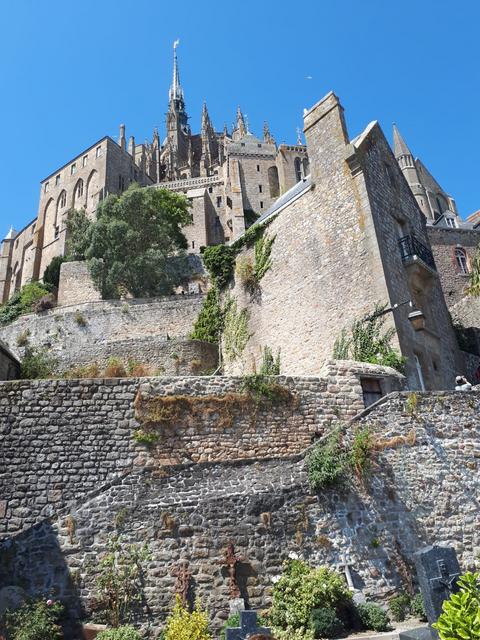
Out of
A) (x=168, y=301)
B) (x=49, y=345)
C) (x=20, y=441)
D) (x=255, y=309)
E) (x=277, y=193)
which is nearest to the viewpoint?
(x=20, y=441)

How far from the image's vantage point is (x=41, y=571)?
25.4ft

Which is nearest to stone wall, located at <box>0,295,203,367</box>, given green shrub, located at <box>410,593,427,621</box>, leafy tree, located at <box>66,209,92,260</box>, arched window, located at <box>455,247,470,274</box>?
leafy tree, located at <box>66,209,92,260</box>

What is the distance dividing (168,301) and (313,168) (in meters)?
10.1

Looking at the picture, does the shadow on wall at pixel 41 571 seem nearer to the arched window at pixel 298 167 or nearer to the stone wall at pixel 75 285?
the stone wall at pixel 75 285

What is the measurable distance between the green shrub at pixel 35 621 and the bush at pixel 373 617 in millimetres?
4320

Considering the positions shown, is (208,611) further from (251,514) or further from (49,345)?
(49,345)

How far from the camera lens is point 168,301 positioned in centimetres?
2462

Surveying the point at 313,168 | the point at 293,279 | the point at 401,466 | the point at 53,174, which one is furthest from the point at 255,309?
the point at 53,174

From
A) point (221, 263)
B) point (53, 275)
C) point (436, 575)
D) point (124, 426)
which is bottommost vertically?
point (436, 575)

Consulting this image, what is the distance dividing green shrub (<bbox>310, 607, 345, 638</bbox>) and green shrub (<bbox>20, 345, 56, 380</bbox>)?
1251 cm

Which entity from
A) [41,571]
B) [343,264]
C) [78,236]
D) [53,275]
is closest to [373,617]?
[41,571]

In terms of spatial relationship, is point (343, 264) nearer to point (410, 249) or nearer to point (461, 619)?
point (410, 249)

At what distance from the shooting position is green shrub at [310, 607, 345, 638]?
721 cm

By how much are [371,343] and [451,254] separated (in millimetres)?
19901
